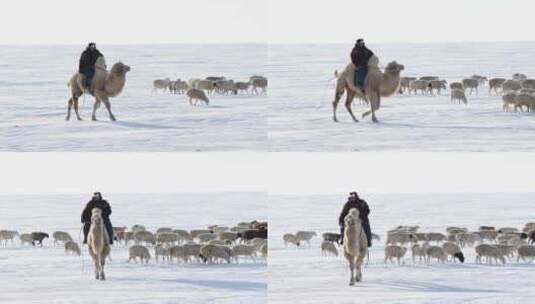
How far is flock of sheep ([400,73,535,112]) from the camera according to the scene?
16.5m

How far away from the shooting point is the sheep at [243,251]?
14.4 meters

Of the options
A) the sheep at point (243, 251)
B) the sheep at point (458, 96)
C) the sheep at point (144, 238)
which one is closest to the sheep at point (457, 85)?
the sheep at point (458, 96)

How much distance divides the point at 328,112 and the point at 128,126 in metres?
2.32

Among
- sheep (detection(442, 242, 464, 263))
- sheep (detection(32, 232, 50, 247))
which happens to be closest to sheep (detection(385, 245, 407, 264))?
sheep (detection(442, 242, 464, 263))

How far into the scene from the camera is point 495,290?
1173 cm

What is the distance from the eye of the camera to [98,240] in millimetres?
12211

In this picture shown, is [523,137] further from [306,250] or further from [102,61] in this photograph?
[102,61]

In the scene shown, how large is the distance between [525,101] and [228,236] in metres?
4.67

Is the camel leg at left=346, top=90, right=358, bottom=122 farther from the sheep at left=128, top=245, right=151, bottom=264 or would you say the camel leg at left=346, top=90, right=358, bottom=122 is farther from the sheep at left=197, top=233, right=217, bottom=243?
the sheep at left=197, top=233, right=217, bottom=243

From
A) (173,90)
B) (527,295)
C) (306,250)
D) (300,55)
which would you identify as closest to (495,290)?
(527,295)

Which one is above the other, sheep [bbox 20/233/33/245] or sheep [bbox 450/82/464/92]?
sheep [bbox 450/82/464/92]

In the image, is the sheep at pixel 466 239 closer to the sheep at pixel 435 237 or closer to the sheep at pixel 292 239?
the sheep at pixel 435 237

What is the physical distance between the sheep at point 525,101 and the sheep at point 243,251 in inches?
166

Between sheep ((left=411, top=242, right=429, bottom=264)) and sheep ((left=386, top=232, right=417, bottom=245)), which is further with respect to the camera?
sheep ((left=386, top=232, right=417, bottom=245))
